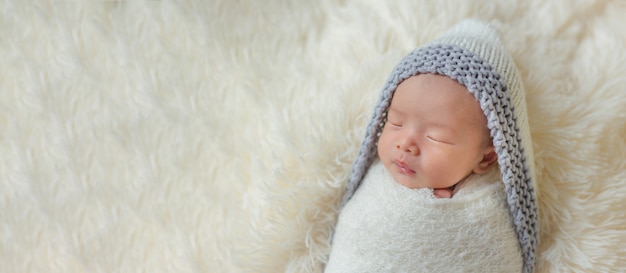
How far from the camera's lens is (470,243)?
1058mm

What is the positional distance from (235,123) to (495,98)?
504 millimetres

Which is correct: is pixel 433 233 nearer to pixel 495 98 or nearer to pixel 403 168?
pixel 403 168

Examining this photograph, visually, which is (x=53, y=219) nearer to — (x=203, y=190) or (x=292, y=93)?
(x=203, y=190)

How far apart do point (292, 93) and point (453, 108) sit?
0.36 m

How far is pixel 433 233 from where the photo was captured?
1.06 meters

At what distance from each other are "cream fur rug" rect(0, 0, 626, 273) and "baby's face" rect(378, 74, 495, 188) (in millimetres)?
147

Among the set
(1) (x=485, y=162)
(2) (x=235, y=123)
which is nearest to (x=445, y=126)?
(1) (x=485, y=162)

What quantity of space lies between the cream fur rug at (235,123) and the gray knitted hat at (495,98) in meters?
0.09

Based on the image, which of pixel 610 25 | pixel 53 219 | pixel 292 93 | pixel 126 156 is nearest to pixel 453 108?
pixel 292 93

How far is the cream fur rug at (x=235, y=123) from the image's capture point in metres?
1.16

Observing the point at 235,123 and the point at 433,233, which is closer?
the point at 433,233

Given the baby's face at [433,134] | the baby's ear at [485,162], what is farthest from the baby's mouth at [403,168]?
the baby's ear at [485,162]

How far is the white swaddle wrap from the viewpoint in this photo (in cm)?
105

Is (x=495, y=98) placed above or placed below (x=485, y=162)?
above
